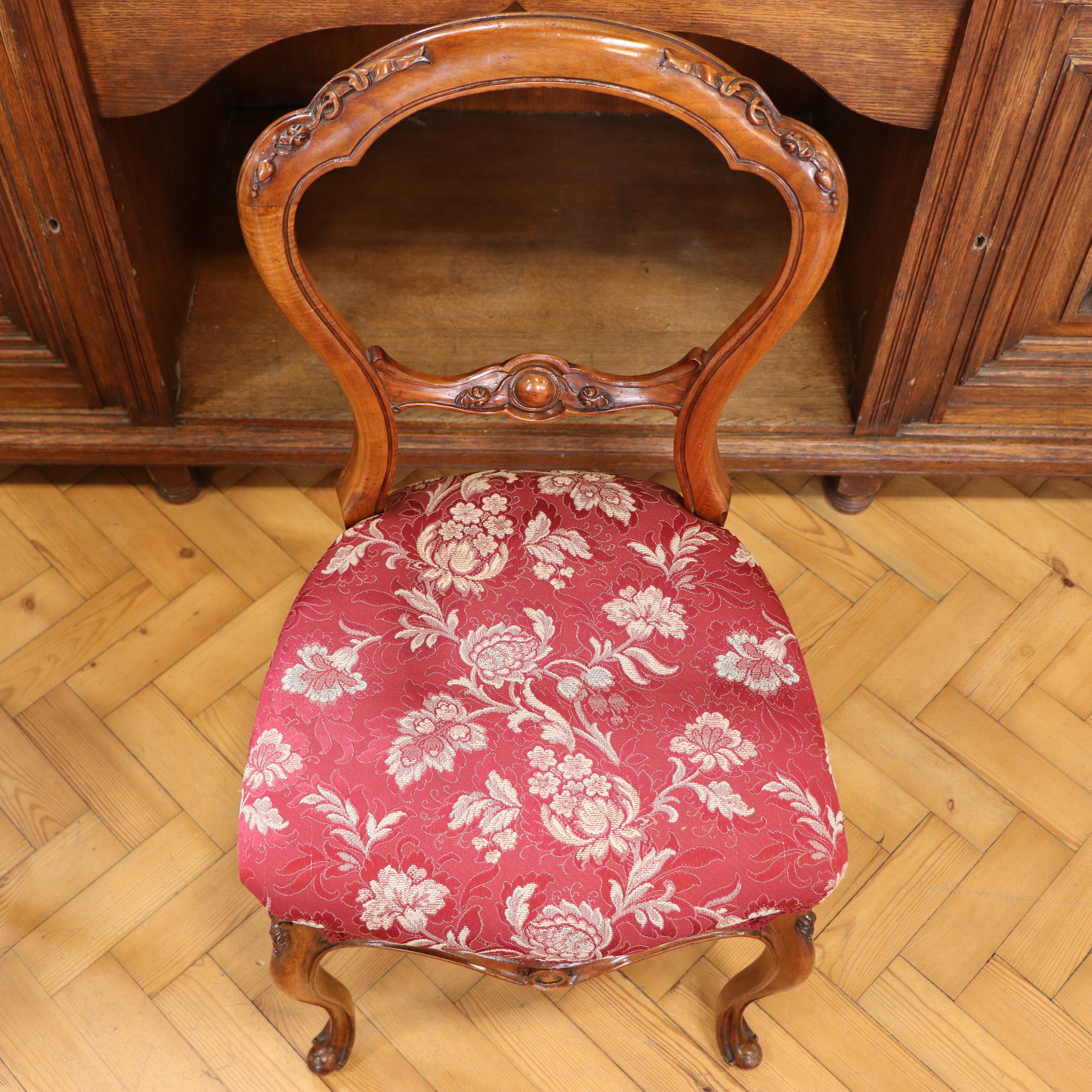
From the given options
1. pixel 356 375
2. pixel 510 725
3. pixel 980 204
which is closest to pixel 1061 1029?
pixel 510 725

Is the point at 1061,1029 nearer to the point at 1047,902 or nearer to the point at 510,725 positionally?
the point at 1047,902

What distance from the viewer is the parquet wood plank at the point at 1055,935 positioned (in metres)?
1.00

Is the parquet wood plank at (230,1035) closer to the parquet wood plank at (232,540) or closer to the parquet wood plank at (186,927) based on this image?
the parquet wood plank at (186,927)

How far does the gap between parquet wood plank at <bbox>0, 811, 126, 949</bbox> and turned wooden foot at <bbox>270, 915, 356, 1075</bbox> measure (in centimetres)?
27

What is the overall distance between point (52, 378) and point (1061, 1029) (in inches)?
44.1

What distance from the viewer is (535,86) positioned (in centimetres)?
69

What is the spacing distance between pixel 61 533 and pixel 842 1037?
3.10ft

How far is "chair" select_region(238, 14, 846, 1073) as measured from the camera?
25.7 inches

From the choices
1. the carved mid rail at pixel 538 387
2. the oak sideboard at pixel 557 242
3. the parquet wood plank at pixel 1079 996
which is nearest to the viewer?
the carved mid rail at pixel 538 387

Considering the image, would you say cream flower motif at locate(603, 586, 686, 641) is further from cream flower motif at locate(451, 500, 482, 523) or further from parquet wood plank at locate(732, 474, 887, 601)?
parquet wood plank at locate(732, 474, 887, 601)

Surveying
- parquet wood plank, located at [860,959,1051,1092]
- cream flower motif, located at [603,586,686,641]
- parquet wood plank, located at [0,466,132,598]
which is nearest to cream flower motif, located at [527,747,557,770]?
cream flower motif, located at [603,586,686,641]

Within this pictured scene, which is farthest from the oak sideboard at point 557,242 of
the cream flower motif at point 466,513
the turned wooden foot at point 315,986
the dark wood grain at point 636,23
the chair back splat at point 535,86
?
the turned wooden foot at point 315,986

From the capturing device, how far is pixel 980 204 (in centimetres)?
95

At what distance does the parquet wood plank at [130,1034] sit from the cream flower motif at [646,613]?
540mm
